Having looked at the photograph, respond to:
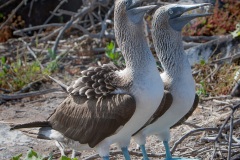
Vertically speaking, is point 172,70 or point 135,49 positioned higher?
point 135,49

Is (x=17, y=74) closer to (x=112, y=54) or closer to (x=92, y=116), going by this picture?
(x=112, y=54)

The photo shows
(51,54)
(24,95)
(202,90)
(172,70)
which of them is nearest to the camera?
(172,70)

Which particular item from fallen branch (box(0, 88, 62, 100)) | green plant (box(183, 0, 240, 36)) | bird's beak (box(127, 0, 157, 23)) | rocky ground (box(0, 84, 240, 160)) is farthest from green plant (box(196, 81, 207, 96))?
bird's beak (box(127, 0, 157, 23))

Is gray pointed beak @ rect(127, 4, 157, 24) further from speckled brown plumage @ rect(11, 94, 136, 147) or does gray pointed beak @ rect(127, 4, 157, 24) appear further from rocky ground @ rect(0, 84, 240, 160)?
rocky ground @ rect(0, 84, 240, 160)

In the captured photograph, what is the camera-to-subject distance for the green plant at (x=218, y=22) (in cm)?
796

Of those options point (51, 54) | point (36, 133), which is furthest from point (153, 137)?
point (51, 54)

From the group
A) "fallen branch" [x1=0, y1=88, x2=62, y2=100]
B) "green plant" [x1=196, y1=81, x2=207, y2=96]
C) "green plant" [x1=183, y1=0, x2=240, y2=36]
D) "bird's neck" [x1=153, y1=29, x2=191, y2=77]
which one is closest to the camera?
"bird's neck" [x1=153, y1=29, x2=191, y2=77]

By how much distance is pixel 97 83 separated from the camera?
4539 millimetres

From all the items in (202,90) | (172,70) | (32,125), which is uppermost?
(172,70)

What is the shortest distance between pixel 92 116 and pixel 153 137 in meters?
1.69

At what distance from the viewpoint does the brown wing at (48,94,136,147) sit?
4.36 metres

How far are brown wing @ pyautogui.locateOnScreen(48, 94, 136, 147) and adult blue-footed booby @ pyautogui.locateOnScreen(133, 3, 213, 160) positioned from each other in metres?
0.37

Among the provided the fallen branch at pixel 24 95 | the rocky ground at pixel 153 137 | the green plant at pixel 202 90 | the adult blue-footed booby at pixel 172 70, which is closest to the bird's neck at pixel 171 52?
the adult blue-footed booby at pixel 172 70

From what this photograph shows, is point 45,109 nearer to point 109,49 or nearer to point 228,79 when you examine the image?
point 109,49
